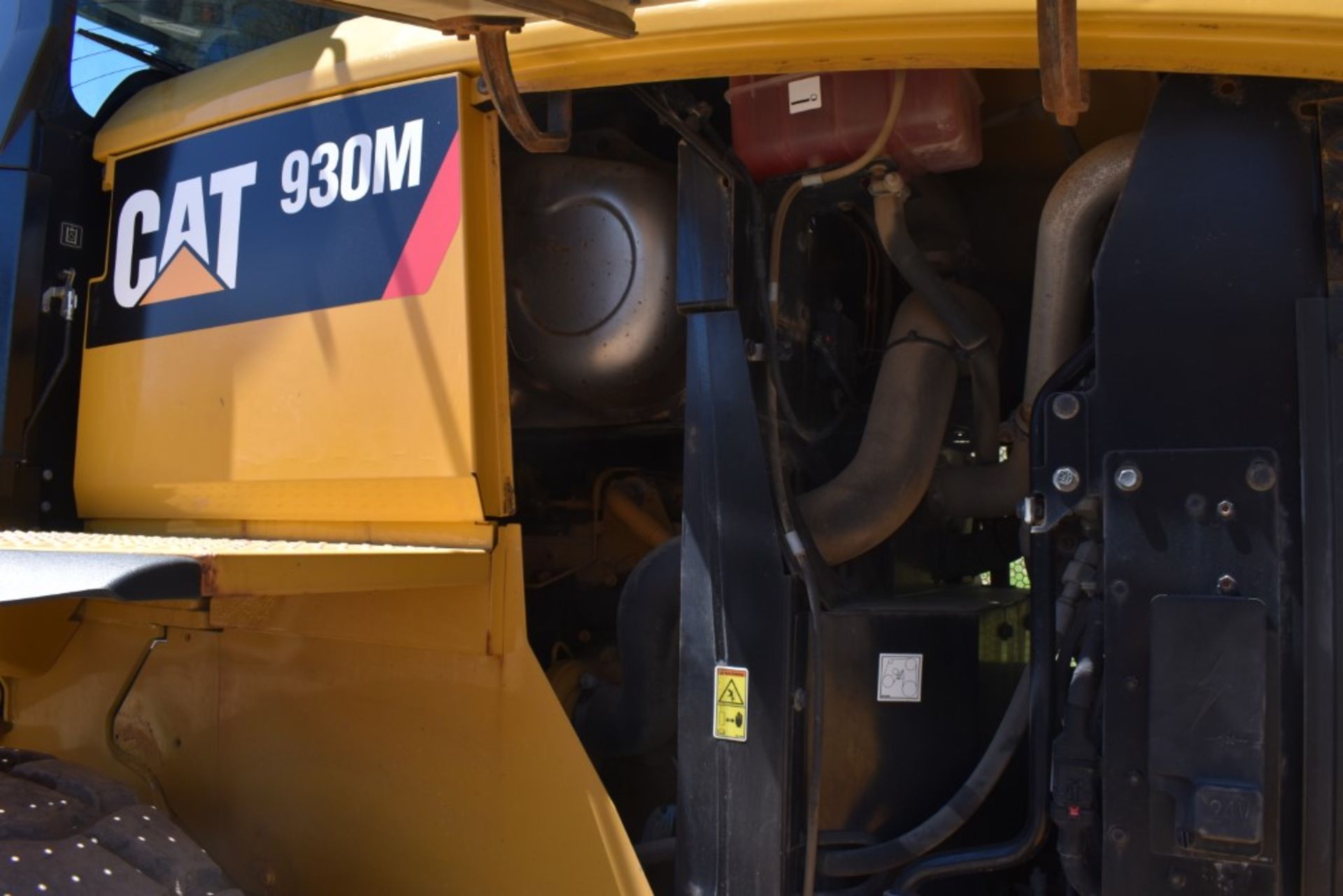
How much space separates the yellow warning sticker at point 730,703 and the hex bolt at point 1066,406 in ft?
1.95

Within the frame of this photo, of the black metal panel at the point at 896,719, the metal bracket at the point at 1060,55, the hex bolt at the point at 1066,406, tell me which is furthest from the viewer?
the black metal panel at the point at 896,719


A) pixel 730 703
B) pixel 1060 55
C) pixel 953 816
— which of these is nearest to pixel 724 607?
pixel 730 703

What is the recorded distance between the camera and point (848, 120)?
79.5 inches

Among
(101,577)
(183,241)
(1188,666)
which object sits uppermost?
(183,241)

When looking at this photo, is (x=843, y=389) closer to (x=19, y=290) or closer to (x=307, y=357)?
(x=307, y=357)

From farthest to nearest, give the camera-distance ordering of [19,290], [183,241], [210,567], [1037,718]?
1. [19,290]
2. [183,241]
3. [1037,718]
4. [210,567]

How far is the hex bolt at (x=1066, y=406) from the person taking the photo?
5.96 ft

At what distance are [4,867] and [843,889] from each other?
1.22 m

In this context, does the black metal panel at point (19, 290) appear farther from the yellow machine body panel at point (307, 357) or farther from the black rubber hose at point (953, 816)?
the black rubber hose at point (953, 816)

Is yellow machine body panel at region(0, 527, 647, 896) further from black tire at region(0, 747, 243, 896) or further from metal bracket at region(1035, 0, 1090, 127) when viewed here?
metal bracket at region(1035, 0, 1090, 127)

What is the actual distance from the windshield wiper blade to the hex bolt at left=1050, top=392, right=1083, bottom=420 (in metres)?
2.13

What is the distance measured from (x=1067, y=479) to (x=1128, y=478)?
0.09 m

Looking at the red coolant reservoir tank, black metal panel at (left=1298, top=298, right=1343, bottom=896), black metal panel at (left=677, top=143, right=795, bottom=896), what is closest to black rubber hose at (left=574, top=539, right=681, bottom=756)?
black metal panel at (left=677, top=143, right=795, bottom=896)

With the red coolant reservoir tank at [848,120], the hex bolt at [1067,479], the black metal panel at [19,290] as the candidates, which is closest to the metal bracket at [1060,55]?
the red coolant reservoir tank at [848,120]
